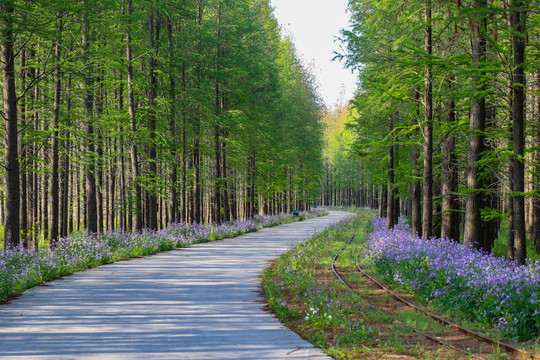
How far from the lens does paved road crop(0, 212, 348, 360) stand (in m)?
5.72

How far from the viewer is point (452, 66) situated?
11.4 meters

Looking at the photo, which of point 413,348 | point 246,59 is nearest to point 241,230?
point 246,59

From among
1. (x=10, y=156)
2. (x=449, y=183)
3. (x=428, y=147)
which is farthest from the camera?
(x=449, y=183)

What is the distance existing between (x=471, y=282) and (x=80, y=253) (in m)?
12.1

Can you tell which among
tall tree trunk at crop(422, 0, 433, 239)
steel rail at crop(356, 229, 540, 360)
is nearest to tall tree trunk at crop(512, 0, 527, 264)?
A: steel rail at crop(356, 229, 540, 360)

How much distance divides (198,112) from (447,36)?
14.6m

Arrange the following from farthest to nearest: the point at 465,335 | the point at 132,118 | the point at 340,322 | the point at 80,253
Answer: the point at 132,118
the point at 80,253
the point at 340,322
the point at 465,335

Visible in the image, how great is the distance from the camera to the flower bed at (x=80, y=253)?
32.1ft

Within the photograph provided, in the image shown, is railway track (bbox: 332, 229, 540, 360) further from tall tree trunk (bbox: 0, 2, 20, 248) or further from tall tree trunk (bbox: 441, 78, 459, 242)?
tall tree trunk (bbox: 0, 2, 20, 248)

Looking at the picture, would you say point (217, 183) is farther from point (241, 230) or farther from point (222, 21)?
point (222, 21)

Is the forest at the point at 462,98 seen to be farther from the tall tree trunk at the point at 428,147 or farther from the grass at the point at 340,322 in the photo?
the grass at the point at 340,322

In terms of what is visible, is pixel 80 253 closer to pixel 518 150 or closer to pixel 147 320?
pixel 147 320

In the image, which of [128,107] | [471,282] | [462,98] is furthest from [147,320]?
[128,107]

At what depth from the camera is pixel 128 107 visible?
20234 millimetres
